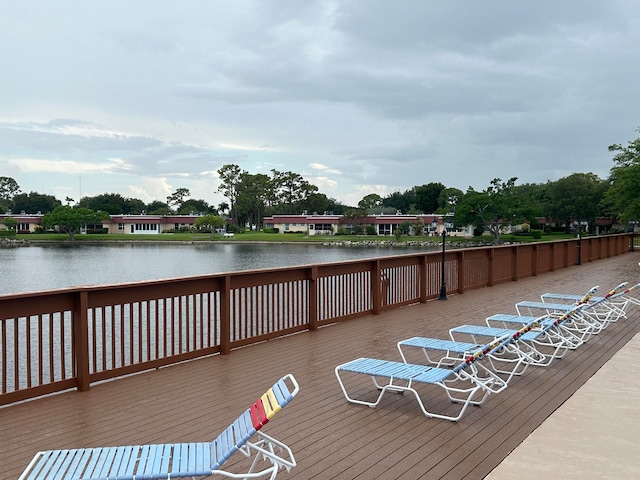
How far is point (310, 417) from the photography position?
194 inches

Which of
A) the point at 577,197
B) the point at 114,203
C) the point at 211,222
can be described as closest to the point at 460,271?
the point at 577,197

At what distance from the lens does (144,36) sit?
27469mm

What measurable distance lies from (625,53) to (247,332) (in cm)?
2071

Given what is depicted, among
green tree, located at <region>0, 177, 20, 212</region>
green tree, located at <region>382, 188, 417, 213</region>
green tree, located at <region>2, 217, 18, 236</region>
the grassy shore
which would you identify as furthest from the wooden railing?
green tree, located at <region>0, 177, 20, 212</region>

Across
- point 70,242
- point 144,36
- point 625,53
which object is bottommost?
point 70,242

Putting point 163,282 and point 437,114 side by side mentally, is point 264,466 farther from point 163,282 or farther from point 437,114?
point 437,114

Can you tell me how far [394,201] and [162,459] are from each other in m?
133

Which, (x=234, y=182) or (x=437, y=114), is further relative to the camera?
(x=234, y=182)

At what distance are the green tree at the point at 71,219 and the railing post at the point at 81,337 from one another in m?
102

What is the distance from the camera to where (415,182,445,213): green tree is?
122 meters

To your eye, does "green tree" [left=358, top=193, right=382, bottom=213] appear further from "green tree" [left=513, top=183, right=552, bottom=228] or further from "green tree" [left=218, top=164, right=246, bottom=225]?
"green tree" [left=513, top=183, right=552, bottom=228]

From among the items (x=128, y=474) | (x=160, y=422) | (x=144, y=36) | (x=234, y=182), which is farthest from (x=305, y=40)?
(x=234, y=182)

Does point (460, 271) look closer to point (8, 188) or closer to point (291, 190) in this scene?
point (291, 190)

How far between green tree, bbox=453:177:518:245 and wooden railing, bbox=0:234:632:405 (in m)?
64.8
